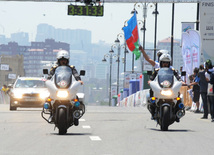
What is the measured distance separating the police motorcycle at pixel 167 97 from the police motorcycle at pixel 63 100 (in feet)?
6.55

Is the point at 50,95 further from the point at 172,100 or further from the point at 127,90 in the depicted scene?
the point at 127,90

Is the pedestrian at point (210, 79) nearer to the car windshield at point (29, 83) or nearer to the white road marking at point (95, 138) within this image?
the white road marking at point (95, 138)

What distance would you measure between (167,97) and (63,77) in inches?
101

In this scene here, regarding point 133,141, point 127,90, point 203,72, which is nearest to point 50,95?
point 133,141

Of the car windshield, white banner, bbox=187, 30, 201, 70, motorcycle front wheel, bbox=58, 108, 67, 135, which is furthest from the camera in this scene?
white banner, bbox=187, 30, 201, 70

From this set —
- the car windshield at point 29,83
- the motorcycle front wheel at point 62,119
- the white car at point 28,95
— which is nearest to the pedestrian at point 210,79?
the motorcycle front wheel at point 62,119

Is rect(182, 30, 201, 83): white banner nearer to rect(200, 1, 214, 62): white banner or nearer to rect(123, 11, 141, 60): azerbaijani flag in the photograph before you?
rect(200, 1, 214, 62): white banner

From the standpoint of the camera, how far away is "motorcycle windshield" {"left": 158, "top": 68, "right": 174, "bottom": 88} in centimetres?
1529

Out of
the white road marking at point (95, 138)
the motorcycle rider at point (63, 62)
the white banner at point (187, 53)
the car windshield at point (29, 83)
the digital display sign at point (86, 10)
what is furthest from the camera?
the digital display sign at point (86, 10)

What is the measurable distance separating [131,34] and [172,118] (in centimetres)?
870

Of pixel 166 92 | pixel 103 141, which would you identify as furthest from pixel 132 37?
pixel 103 141

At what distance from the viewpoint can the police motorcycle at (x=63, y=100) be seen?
1377 cm

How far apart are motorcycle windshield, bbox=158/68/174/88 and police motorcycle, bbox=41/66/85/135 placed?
2.12 metres

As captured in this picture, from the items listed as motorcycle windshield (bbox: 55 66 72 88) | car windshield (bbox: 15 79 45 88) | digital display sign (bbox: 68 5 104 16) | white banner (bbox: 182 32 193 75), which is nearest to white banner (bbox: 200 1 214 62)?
white banner (bbox: 182 32 193 75)
